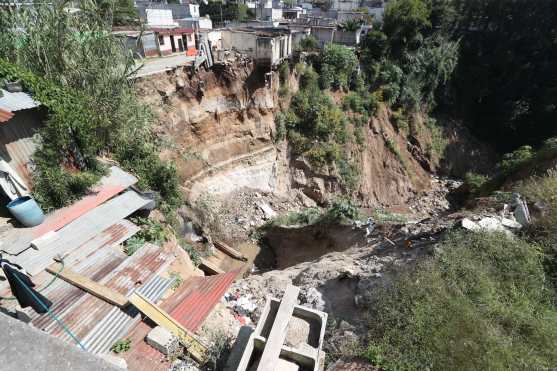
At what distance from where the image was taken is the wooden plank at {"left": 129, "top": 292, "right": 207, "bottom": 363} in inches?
183

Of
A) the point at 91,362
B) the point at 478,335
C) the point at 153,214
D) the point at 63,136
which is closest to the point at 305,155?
the point at 153,214

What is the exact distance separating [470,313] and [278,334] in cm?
284

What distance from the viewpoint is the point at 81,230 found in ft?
19.5

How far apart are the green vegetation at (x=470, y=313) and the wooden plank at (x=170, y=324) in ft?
8.97

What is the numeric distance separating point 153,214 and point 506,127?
82.3ft

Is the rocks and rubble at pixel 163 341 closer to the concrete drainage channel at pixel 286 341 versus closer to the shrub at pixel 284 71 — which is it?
the concrete drainage channel at pixel 286 341

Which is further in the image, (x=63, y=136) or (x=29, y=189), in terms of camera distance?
(x=63, y=136)

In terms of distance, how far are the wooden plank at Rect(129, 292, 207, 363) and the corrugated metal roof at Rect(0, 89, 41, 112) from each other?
4476 mm

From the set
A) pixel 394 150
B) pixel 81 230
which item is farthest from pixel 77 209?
pixel 394 150

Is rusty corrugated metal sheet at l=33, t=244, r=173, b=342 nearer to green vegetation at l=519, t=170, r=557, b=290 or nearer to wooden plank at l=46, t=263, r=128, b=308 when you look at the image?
wooden plank at l=46, t=263, r=128, b=308

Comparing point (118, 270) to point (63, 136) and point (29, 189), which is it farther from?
point (63, 136)

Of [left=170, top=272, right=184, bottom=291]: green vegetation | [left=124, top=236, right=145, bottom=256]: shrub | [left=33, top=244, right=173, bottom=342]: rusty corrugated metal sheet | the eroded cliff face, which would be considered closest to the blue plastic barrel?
[left=124, top=236, right=145, bottom=256]: shrub

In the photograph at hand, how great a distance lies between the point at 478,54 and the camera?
74.3ft

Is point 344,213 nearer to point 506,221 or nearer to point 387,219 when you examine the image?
point 387,219
